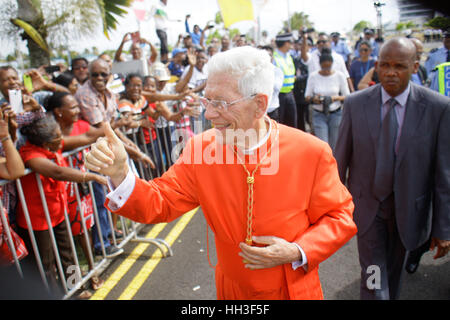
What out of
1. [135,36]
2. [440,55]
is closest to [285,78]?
[440,55]

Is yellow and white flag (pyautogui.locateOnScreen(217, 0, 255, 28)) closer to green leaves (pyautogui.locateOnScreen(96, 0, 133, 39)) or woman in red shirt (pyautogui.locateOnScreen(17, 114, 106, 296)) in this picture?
woman in red shirt (pyautogui.locateOnScreen(17, 114, 106, 296))

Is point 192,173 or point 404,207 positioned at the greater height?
point 192,173

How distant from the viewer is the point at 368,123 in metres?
2.64

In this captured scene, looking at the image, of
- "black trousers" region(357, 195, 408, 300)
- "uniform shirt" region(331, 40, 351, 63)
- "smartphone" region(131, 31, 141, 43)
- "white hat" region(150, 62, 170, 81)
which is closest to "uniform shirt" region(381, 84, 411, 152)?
"black trousers" region(357, 195, 408, 300)

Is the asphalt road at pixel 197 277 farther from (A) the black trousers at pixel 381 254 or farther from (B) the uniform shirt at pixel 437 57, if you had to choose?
(B) the uniform shirt at pixel 437 57

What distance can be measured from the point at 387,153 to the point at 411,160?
0.53 feet

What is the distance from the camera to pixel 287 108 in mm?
7090

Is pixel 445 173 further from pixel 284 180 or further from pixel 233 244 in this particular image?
pixel 233 244

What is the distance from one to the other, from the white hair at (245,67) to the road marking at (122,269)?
2642 mm

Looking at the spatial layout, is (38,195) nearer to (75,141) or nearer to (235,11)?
(75,141)

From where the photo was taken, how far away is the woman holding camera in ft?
18.4

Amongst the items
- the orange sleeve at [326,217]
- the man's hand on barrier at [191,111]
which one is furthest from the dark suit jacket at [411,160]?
the man's hand on barrier at [191,111]
